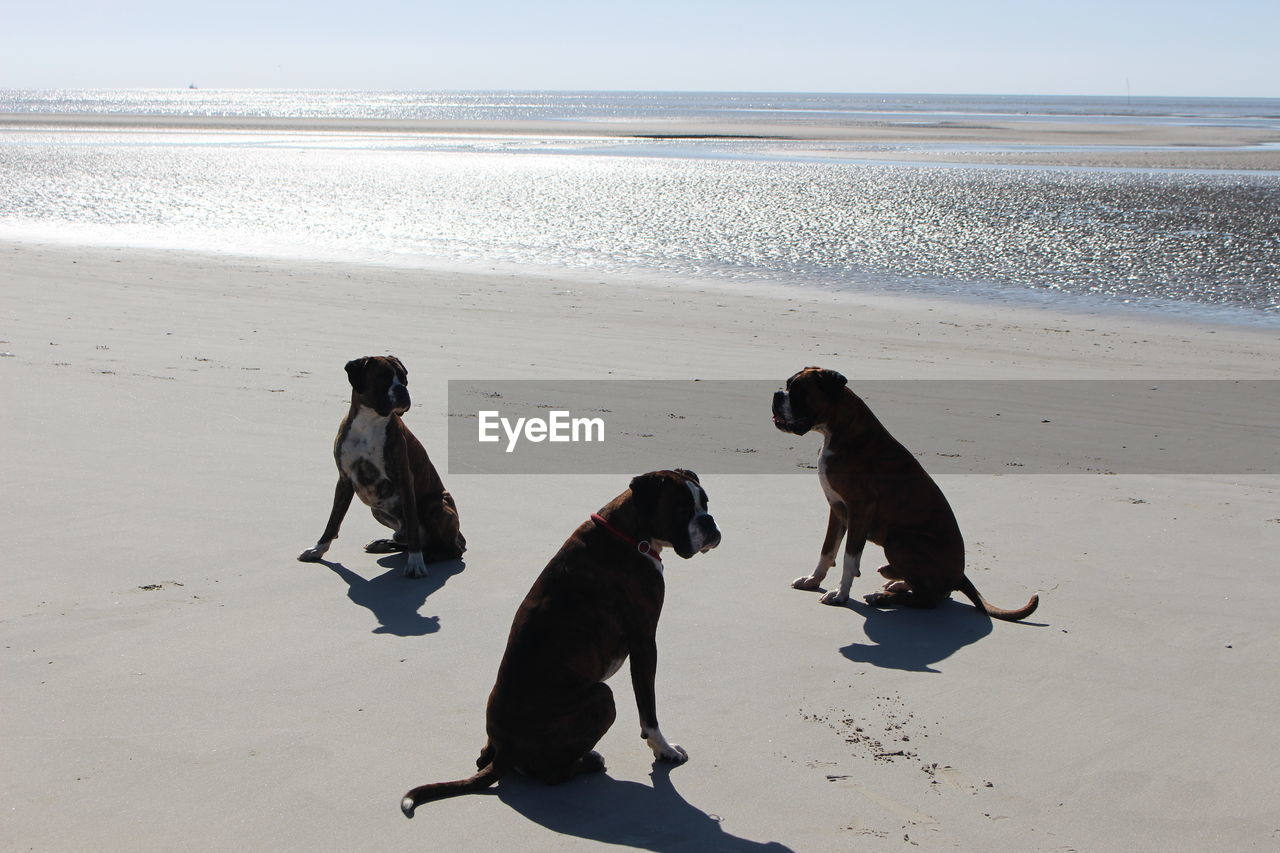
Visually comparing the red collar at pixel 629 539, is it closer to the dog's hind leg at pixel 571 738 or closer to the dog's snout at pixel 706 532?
the dog's snout at pixel 706 532

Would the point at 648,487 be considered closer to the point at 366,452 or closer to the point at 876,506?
the point at 876,506

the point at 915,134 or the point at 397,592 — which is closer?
the point at 397,592

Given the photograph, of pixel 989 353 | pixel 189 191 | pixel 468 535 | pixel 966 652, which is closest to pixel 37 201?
pixel 189 191

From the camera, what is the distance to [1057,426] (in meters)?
10.9

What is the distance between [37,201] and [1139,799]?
34.8 metres

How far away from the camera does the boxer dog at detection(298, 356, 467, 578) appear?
693 cm

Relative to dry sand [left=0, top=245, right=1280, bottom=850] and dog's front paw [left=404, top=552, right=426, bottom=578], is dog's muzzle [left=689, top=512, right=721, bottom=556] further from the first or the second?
dog's front paw [left=404, top=552, right=426, bottom=578]

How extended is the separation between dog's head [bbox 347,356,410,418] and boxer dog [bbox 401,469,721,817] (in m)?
2.48

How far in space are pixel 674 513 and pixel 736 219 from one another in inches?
1082
